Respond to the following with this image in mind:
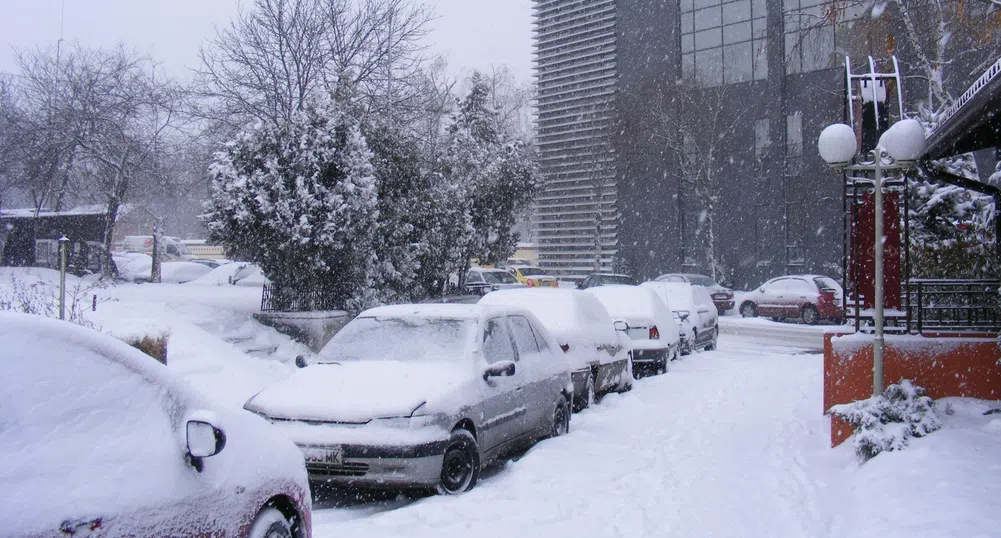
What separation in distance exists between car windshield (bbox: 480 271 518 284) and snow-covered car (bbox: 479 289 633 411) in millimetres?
16279

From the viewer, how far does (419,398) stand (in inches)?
253

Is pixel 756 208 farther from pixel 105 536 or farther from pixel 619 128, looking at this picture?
pixel 105 536

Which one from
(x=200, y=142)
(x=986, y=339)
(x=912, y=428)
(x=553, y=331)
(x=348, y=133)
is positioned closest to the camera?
(x=912, y=428)

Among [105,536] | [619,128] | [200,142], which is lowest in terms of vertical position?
[105,536]

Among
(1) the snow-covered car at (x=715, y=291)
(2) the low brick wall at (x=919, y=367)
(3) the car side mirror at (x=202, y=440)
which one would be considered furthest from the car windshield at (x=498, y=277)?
(3) the car side mirror at (x=202, y=440)

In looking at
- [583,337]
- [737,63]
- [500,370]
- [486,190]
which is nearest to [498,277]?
[486,190]

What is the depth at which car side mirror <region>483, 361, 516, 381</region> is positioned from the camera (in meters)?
7.21

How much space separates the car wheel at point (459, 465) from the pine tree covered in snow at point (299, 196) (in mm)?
9064

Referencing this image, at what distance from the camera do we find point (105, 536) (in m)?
2.93

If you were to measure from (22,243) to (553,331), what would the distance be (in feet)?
74.9

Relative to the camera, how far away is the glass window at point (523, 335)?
8.40 meters

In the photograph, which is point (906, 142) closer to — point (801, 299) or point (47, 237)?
point (801, 299)

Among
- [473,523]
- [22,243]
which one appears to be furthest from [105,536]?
[22,243]

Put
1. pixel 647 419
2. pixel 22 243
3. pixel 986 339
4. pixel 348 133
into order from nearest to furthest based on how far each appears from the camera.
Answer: pixel 986 339, pixel 647 419, pixel 348 133, pixel 22 243
